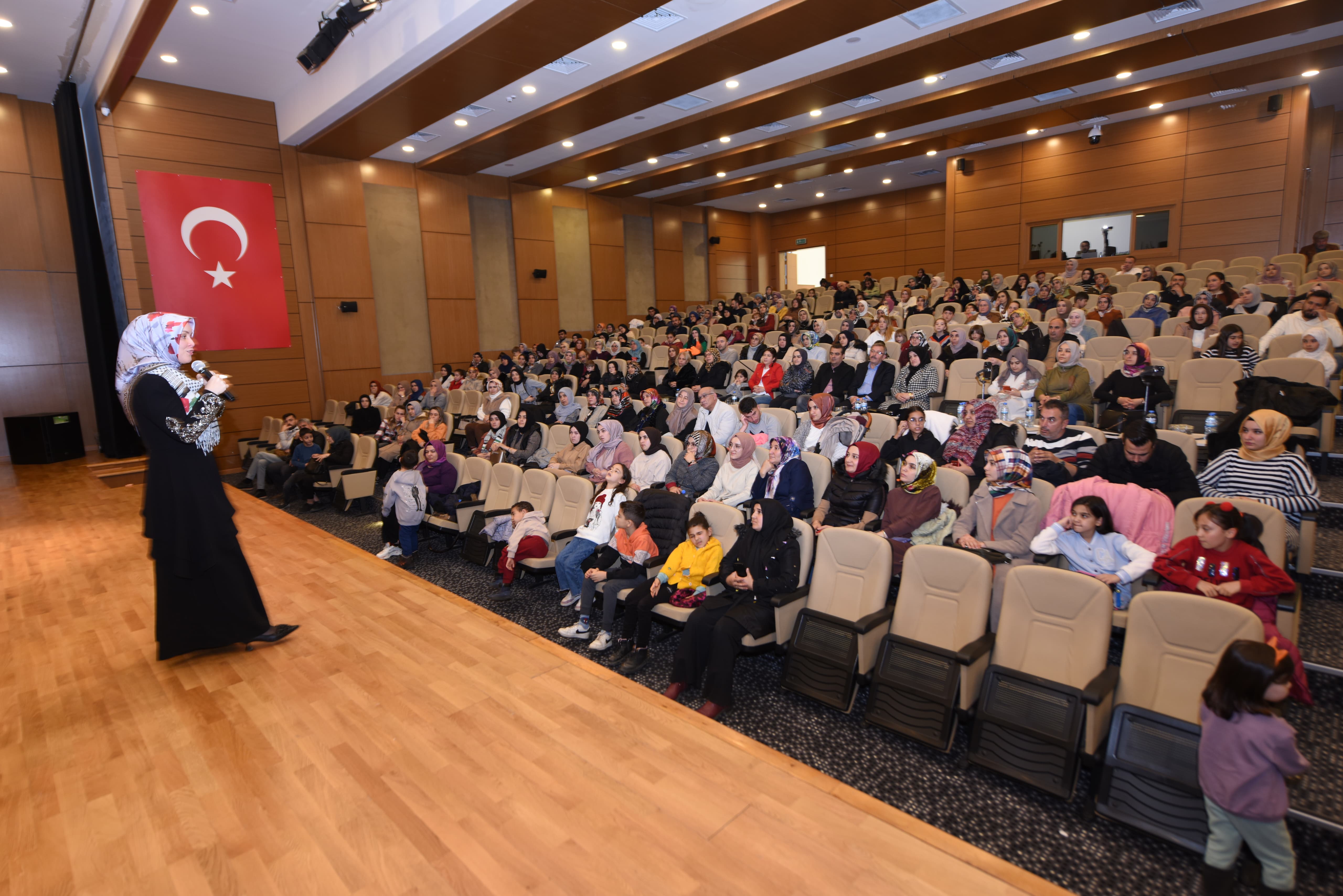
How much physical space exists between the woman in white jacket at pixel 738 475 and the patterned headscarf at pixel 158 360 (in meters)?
3.09

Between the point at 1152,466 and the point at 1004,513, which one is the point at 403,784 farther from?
the point at 1152,466

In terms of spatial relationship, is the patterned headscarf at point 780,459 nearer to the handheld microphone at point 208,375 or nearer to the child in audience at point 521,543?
the child in audience at point 521,543

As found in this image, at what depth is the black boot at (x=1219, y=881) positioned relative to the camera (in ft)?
6.26

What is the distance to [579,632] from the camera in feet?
12.7

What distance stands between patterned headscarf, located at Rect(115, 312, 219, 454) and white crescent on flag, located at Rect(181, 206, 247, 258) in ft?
26.4

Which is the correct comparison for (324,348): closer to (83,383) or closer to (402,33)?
(83,383)

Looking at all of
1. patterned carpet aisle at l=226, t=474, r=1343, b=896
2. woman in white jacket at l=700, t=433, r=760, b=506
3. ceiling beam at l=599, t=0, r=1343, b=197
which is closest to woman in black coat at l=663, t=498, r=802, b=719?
patterned carpet aisle at l=226, t=474, r=1343, b=896

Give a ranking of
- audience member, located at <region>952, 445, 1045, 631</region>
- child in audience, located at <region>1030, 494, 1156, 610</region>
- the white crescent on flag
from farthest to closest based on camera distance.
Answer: the white crescent on flag, audience member, located at <region>952, 445, 1045, 631</region>, child in audience, located at <region>1030, 494, 1156, 610</region>

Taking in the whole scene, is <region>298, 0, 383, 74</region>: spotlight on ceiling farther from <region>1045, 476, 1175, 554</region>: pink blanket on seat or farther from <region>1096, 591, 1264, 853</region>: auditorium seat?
<region>1096, 591, 1264, 853</region>: auditorium seat

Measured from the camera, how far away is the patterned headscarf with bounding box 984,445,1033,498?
3.49m

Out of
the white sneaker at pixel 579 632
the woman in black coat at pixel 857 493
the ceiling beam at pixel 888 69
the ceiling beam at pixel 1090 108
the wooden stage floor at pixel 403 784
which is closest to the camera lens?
the wooden stage floor at pixel 403 784

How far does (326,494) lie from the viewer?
748 centimetres

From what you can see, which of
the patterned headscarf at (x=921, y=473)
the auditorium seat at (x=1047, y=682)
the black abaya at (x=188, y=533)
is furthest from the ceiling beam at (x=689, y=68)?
the black abaya at (x=188, y=533)

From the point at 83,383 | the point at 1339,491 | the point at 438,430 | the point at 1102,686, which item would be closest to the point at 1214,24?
the point at 1339,491
